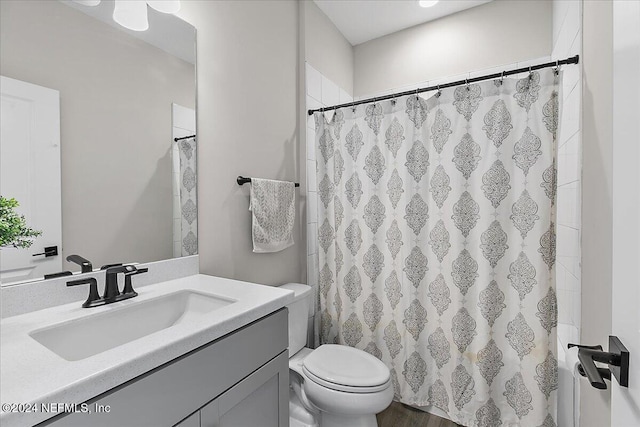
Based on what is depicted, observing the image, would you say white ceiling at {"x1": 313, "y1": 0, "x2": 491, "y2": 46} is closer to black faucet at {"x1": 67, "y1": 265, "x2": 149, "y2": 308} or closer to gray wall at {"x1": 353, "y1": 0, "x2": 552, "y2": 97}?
gray wall at {"x1": 353, "y1": 0, "x2": 552, "y2": 97}

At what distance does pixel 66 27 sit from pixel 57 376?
3.52 feet

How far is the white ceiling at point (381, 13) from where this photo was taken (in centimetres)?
214

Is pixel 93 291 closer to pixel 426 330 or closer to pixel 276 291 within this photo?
pixel 276 291

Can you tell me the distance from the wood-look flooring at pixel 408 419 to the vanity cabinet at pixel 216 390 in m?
0.89

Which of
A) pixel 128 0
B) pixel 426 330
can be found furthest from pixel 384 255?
pixel 128 0

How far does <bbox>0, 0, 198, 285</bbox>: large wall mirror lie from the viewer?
0.89 meters

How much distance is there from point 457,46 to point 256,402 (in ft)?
8.43

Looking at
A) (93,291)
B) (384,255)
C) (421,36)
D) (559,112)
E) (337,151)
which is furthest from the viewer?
(421,36)

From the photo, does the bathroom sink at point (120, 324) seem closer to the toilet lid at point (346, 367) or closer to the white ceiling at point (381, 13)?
the toilet lid at point (346, 367)

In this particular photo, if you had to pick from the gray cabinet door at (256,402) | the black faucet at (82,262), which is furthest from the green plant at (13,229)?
the gray cabinet door at (256,402)

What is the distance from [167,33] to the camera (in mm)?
1270

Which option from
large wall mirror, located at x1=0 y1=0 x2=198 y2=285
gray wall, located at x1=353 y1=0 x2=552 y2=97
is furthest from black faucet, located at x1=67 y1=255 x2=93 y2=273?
gray wall, located at x1=353 y1=0 x2=552 y2=97

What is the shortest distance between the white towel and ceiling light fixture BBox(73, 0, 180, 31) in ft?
2.56

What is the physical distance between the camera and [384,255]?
179 centimetres
